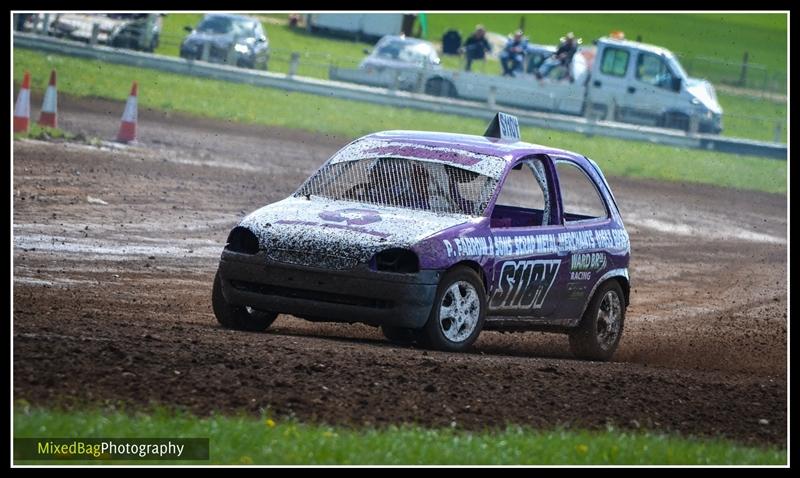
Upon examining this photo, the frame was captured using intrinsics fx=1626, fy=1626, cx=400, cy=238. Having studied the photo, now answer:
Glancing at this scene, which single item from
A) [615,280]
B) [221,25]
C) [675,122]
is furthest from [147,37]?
[615,280]

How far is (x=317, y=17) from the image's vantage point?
45594mm

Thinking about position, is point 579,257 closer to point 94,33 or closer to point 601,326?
point 601,326

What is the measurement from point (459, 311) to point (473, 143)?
5.08ft

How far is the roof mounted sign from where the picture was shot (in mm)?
11984

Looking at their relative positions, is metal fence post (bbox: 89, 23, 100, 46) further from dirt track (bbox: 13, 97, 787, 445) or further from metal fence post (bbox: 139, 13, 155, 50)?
dirt track (bbox: 13, 97, 787, 445)

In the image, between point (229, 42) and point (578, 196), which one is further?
point (229, 42)

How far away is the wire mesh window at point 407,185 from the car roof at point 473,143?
10.1 inches

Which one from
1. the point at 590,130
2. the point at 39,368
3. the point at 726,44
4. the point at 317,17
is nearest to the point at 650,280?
the point at 39,368

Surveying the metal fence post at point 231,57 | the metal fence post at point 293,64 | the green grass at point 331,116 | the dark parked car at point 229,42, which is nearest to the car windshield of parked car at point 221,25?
the dark parked car at point 229,42

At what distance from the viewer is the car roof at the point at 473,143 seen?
444 inches

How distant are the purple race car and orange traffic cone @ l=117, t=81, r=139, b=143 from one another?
42.1 ft

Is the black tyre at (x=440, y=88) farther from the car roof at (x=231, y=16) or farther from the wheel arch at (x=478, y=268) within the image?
the wheel arch at (x=478, y=268)

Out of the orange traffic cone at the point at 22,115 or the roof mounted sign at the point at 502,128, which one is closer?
the roof mounted sign at the point at 502,128

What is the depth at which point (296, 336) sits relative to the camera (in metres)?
10.7
